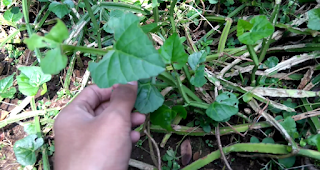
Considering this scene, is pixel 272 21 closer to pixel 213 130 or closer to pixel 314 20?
pixel 314 20

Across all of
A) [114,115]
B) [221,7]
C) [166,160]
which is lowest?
[166,160]

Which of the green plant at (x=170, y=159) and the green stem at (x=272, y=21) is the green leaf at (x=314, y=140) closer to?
the green stem at (x=272, y=21)

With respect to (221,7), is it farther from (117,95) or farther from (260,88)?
(117,95)

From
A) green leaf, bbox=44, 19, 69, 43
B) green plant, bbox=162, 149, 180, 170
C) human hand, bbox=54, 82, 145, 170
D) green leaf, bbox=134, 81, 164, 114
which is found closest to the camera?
green leaf, bbox=44, 19, 69, 43

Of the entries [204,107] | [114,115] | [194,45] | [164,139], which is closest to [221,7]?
[194,45]

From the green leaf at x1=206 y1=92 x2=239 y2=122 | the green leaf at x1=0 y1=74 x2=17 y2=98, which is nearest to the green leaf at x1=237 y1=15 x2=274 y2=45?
the green leaf at x1=206 y1=92 x2=239 y2=122

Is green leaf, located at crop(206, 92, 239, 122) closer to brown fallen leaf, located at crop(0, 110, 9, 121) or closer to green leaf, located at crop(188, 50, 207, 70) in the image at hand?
green leaf, located at crop(188, 50, 207, 70)

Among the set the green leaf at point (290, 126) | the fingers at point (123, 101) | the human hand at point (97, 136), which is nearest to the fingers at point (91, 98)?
the human hand at point (97, 136)
